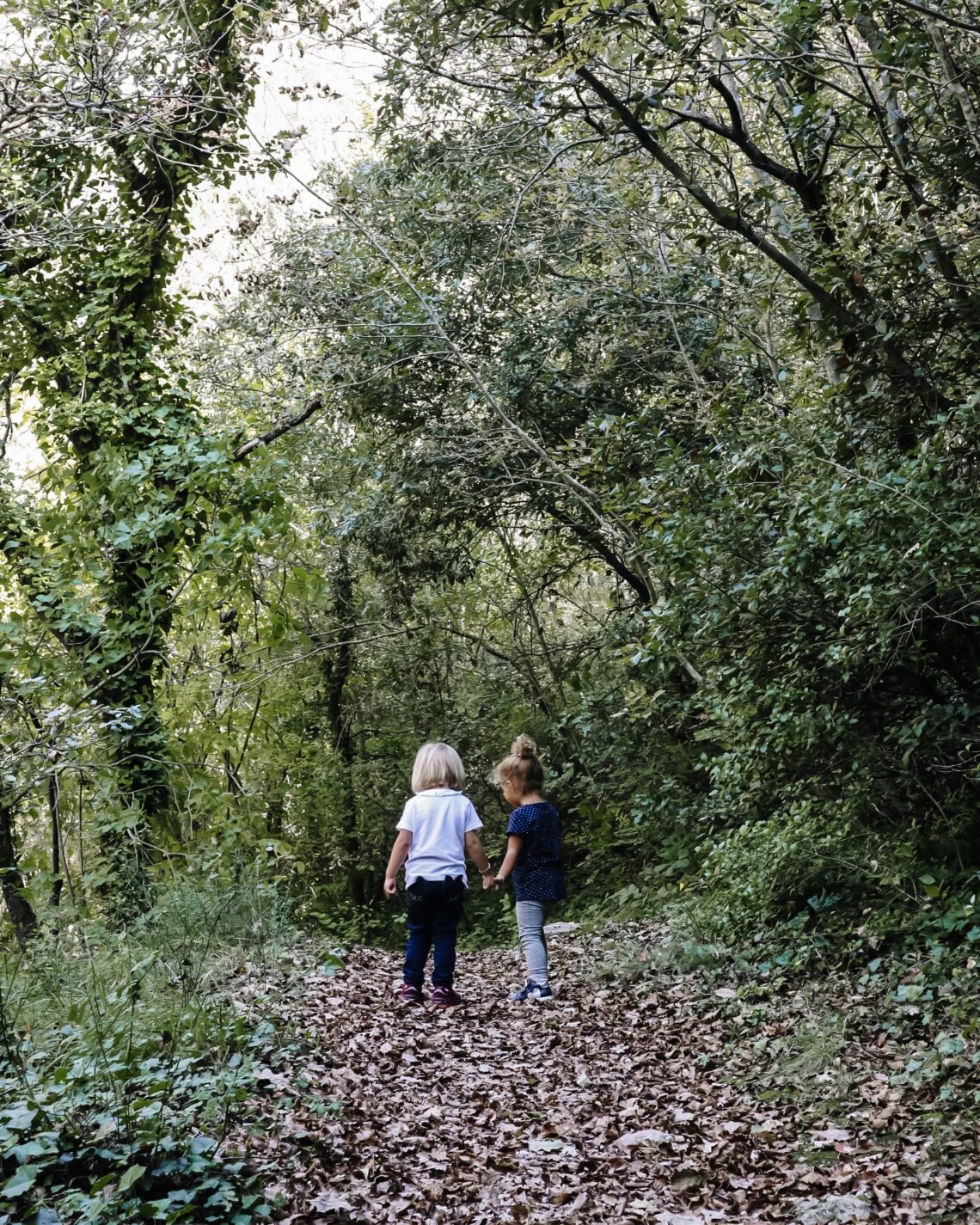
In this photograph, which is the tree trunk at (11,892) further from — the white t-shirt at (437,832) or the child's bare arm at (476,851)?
the child's bare arm at (476,851)

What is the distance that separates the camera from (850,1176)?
156 inches

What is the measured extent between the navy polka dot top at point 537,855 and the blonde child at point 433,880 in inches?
26.4

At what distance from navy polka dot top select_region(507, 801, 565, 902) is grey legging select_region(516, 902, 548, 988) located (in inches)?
4.0

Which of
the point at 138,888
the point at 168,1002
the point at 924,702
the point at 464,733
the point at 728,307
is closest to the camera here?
the point at 168,1002

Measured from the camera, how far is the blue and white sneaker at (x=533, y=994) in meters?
7.76

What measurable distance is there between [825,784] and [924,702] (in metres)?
1.41

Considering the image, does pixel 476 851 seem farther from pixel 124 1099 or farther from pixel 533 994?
pixel 124 1099

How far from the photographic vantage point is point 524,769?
8219 mm

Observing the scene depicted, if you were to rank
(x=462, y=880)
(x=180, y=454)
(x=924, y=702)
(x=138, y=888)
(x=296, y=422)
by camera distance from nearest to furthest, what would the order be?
(x=924, y=702) < (x=462, y=880) < (x=138, y=888) < (x=180, y=454) < (x=296, y=422)

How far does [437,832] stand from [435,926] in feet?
2.16

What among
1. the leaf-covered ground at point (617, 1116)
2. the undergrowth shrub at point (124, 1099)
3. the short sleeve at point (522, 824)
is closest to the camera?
the undergrowth shrub at point (124, 1099)

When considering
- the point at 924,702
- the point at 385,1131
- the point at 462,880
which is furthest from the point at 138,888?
the point at 924,702

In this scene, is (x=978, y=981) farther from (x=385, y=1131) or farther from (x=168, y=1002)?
(x=168, y=1002)

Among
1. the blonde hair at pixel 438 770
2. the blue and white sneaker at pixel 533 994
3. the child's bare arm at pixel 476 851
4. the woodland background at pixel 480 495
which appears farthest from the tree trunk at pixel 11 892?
the blue and white sneaker at pixel 533 994
